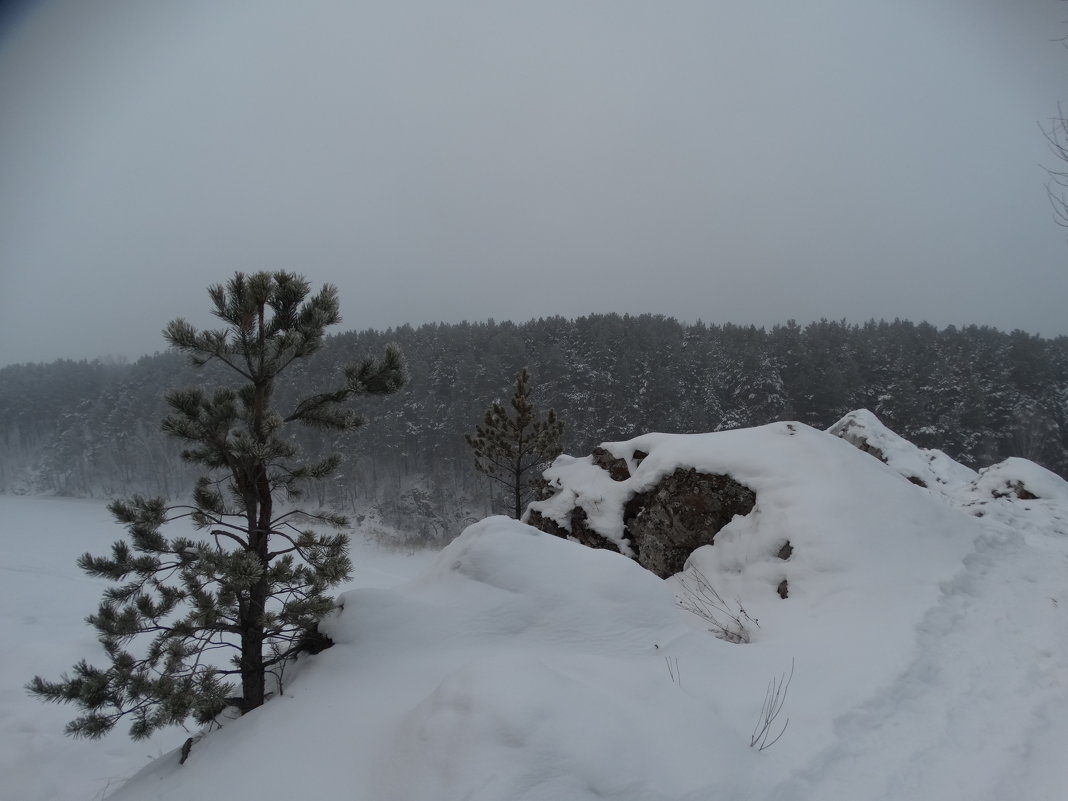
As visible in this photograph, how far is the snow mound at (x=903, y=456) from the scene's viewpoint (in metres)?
12.4

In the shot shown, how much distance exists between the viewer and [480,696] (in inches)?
97.6

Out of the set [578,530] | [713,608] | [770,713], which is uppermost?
[770,713]

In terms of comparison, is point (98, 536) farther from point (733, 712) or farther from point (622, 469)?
point (733, 712)

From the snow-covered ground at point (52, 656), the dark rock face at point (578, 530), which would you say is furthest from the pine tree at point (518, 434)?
the snow-covered ground at point (52, 656)

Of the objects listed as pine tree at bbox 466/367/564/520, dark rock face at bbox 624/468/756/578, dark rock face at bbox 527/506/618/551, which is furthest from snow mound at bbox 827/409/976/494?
dark rock face at bbox 527/506/618/551

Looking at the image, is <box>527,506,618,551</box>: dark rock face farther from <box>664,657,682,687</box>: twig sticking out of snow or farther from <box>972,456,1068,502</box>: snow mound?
<box>972,456,1068,502</box>: snow mound

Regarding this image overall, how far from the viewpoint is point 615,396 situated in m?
35.6

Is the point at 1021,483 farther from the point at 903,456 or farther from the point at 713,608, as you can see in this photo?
the point at 713,608

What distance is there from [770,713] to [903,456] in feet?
44.2

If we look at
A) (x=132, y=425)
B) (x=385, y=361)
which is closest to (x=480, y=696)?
(x=385, y=361)

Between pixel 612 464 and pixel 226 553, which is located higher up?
pixel 226 553

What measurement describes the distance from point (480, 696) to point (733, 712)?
5.76 ft

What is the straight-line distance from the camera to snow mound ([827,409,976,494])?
1242cm

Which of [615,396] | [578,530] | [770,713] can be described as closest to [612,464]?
[578,530]
